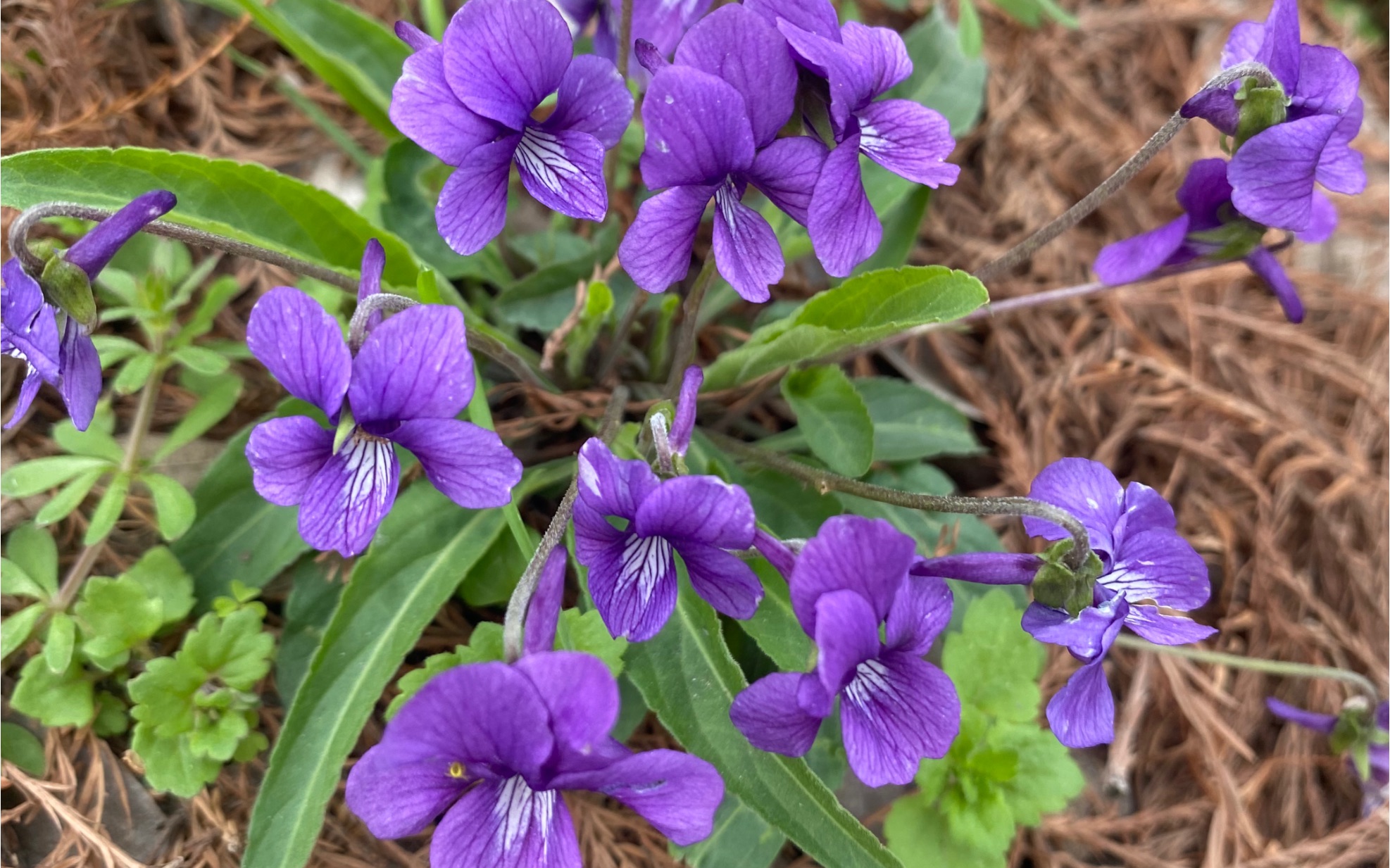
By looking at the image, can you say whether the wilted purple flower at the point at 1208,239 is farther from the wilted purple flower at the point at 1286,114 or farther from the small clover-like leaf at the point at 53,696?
the small clover-like leaf at the point at 53,696

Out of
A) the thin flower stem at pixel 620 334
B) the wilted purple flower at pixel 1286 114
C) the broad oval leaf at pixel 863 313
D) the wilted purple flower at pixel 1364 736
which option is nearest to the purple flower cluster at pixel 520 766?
the broad oval leaf at pixel 863 313

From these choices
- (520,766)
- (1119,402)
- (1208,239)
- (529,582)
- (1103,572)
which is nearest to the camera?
(520,766)

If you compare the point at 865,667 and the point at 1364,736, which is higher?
the point at 865,667

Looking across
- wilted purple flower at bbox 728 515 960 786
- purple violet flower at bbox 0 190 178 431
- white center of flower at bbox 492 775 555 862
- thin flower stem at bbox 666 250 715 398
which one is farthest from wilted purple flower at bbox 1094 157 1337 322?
purple violet flower at bbox 0 190 178 431

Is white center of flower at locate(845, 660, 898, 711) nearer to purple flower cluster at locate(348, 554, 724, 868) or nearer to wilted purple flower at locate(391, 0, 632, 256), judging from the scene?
purple flower cluster at locate(348, 554, 724, 868)

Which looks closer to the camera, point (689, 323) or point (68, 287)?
point (68, 287)

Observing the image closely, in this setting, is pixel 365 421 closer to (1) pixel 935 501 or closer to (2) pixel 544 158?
(2) pixel 544 158

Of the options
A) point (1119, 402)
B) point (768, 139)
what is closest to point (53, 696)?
point (768, 139)
